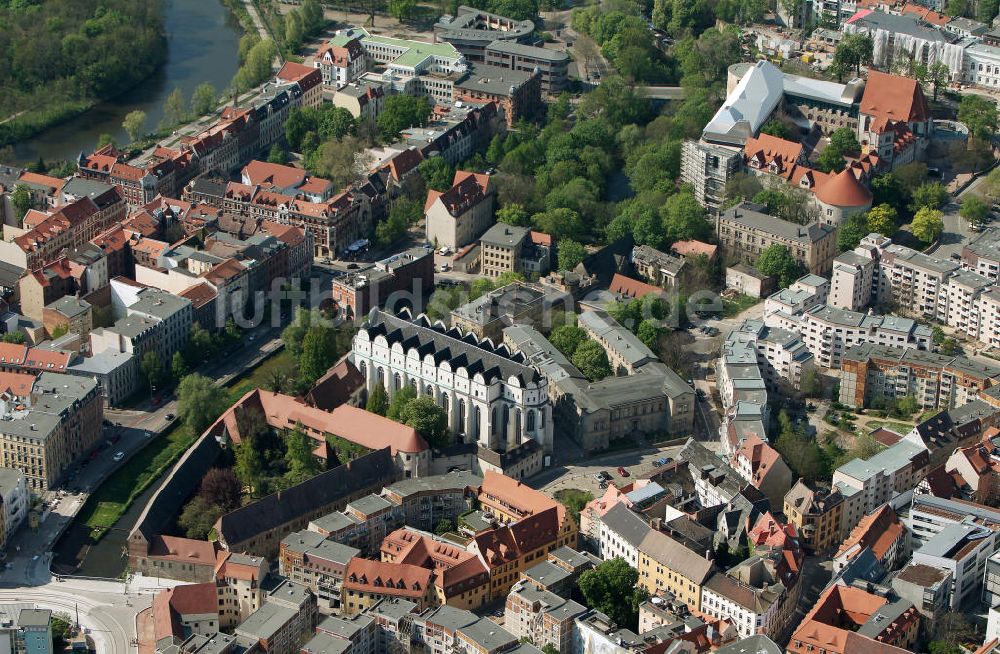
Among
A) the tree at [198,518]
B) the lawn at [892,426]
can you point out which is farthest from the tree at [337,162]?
the lawn at [892,426]

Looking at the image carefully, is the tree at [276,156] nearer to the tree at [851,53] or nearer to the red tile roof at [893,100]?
the red tile roof at [893,100]

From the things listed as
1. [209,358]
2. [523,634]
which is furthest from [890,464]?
[209,358]

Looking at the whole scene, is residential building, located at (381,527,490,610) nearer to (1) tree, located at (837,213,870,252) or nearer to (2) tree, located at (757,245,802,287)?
(2) tree, located at (757,245,802,287)

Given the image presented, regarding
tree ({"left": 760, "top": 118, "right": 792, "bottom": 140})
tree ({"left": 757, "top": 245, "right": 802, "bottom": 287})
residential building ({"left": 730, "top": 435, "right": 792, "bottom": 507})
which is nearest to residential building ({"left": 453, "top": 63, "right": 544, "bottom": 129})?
tree ({"left": 760, "top": 118, "right": 792, "bottom": 140})

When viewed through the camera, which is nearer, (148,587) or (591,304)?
(148,587)

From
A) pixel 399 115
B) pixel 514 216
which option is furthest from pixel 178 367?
pixel 399 115

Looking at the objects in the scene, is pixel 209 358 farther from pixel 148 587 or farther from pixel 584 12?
pixel 584 12
